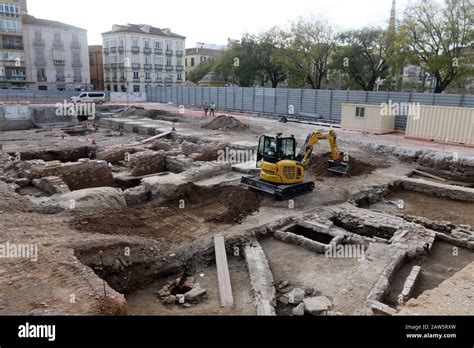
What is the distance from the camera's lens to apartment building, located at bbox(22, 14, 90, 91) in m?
50.0

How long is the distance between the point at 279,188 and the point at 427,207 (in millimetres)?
5318

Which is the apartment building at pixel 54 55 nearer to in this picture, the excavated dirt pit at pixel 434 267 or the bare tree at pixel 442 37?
the bare tree at pixel 442 37

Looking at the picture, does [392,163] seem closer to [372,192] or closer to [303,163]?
[372,192]

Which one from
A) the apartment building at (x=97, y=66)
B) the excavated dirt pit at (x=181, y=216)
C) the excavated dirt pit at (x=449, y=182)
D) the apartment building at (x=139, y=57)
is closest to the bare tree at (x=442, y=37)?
the excavated dirt pit at (x=449, y=182)

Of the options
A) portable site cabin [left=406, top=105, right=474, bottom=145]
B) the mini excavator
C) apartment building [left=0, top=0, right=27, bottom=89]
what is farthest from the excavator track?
apartment building [left=0, top=0, right=27, bottom=89]

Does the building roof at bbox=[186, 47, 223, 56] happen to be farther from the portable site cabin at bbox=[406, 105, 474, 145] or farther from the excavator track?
the excavator track

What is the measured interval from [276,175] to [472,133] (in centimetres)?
1241

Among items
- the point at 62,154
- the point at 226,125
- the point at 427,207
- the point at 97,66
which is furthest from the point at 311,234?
the point at 97,66

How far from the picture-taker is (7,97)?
3850 cm

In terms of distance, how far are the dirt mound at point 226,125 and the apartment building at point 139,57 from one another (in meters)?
31.9

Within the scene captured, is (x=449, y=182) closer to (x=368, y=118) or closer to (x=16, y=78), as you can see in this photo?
(x=368, y=118)

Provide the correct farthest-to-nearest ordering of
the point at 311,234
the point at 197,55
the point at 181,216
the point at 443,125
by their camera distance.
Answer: the point at 197,55
the point at 443,125
the point at 181,216
the point at 311,234

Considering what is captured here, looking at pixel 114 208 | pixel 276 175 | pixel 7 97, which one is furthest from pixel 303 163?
pixel 7 97

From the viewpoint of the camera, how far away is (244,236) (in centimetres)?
953
